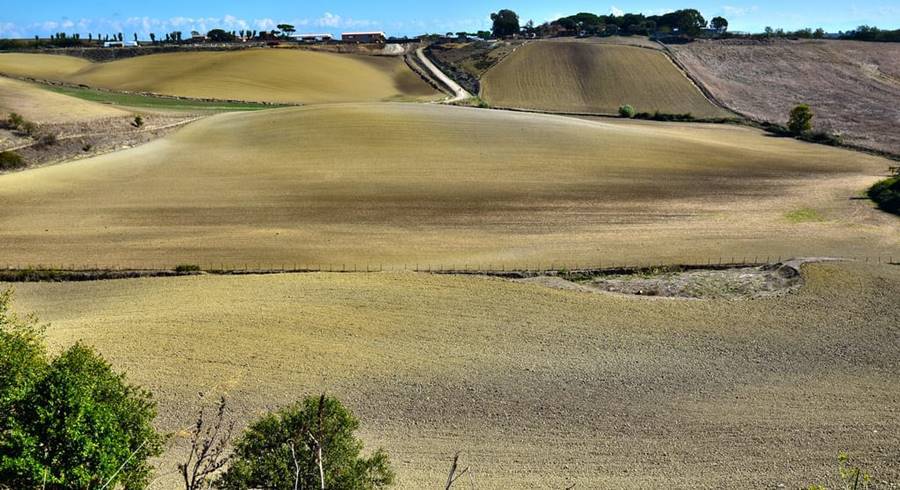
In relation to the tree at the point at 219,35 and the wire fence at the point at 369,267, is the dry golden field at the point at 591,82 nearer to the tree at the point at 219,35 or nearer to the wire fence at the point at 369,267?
the wire fence at the point at 369,267

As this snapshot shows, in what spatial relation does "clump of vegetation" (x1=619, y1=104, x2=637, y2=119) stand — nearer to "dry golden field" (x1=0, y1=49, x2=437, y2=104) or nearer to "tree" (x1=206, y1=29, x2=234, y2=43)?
"dry golden field" (x1=0, y1=49, x2=437, y2=104)

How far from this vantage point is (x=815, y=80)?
110562 mm

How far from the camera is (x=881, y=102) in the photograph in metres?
98.8

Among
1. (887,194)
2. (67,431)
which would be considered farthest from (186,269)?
(887,194)

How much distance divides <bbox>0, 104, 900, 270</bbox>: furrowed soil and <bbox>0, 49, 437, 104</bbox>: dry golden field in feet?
108

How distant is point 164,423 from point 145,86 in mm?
99858

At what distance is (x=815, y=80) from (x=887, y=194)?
68490 millimetres

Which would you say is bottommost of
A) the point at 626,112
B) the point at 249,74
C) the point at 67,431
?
the point at 67,431

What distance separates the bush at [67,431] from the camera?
13383 millimetres

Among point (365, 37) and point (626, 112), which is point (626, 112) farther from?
point (365, 37)

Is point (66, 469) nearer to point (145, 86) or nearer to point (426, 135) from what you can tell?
point (426, 135)

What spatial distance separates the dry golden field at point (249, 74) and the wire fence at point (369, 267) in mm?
67241

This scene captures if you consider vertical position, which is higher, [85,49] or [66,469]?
[85,49]

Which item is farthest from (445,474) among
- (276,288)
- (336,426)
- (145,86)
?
(145,86)
